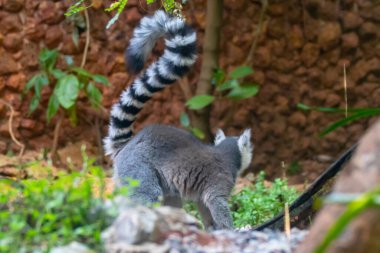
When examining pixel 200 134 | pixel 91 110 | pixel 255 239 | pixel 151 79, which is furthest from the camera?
pixel 91 110

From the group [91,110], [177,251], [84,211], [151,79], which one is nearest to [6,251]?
[84,211]

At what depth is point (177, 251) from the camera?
2.48 meters

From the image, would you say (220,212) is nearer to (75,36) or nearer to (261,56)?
(75,36)

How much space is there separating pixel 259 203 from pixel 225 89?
2.48 meters

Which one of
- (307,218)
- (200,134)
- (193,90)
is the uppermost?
(193,90)

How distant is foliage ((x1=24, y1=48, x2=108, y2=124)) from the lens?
284 inches

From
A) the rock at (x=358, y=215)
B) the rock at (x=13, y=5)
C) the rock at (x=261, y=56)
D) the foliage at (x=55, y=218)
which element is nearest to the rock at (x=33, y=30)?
the rock at (x=13, y=5)

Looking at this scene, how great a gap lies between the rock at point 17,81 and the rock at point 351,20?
12.2 feet

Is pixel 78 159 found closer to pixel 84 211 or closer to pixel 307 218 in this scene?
pixel 307 218

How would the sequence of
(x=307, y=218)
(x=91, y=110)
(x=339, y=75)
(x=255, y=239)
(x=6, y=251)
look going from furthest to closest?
(x=339, y=75) → (x=91, y=110) → (x=307, y=218) → (x=255, y=239) → (x=6, y=251)

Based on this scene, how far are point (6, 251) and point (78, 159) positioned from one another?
543cm

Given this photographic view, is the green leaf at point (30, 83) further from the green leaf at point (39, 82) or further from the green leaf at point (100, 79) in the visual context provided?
the green leaf at point (100, 79)

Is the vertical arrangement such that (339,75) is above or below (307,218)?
above

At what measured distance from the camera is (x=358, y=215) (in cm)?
199
